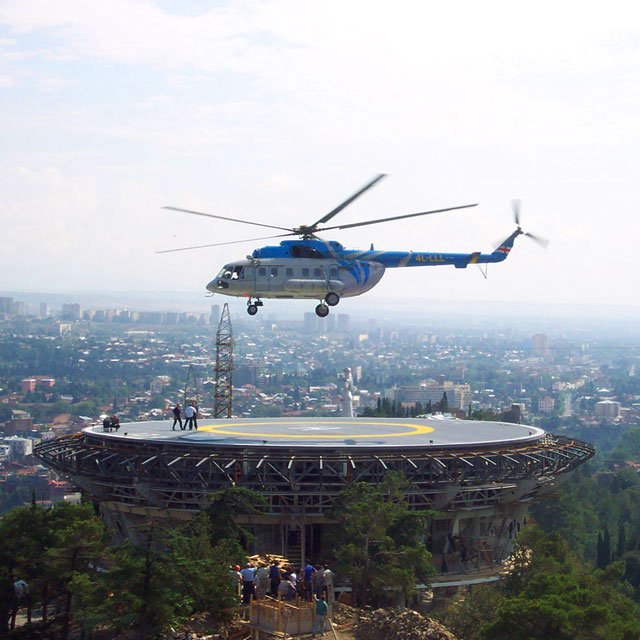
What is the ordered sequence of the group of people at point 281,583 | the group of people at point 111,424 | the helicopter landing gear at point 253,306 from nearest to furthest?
the group of people at point 281,583
the helicopter landing gear at point 253,306
the group of people at point 111,424

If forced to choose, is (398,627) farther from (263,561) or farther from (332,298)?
(332,298)

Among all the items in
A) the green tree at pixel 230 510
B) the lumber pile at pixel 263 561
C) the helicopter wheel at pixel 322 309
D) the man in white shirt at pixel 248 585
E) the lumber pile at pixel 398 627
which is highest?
the helicopter wheel at pixel 322 309

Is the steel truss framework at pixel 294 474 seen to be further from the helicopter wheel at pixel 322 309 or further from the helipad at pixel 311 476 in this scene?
the helicopter wheel at pixel 322 309

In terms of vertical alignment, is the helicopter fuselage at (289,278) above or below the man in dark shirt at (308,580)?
above

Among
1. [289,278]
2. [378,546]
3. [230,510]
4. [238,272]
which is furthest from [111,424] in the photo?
[378,546]

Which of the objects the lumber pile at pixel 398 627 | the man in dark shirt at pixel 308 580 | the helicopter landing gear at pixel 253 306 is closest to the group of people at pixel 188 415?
the helicopter landing gear at pixel 253 306

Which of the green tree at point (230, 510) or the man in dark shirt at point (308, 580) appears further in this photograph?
the green tree at point (230, 510)

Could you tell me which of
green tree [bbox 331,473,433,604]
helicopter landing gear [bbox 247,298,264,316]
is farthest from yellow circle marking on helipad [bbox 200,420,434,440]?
green tree [bbox 331,473,433,604]

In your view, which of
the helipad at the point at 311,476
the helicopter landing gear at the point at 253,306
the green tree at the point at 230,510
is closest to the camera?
the green tree at the point at 230,510

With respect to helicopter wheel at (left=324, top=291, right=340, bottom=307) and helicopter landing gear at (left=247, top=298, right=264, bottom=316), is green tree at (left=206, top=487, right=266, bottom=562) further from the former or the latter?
helicopter wheel at (left=324, top=291, right=340, bottom=307)
